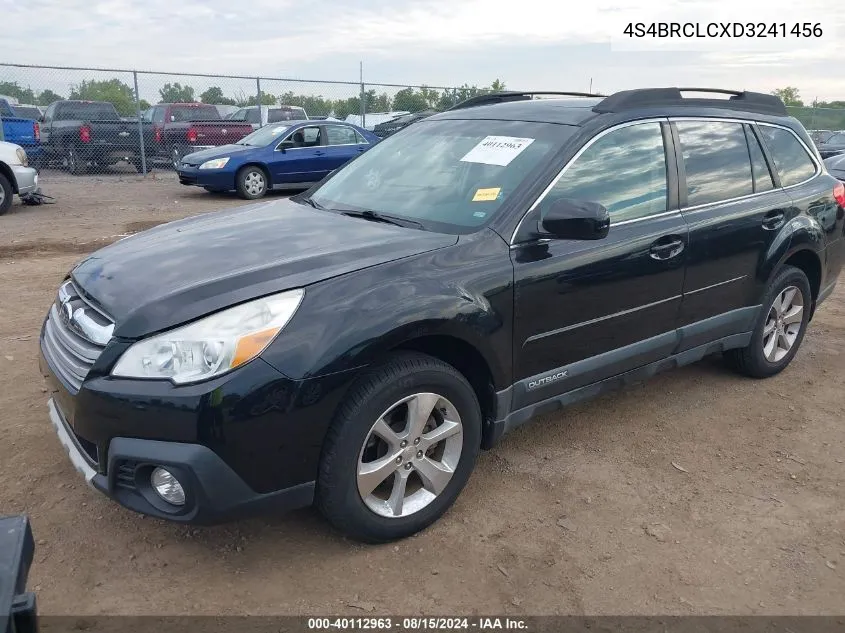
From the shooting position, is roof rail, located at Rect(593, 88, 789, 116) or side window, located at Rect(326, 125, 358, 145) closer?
roof rail, located at Rect(593, 88, 789, 116)

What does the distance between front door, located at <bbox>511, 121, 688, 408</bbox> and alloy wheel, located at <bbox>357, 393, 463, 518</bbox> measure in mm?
426

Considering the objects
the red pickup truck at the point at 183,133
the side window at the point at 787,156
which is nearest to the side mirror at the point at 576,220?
the side window at the point at 787,156

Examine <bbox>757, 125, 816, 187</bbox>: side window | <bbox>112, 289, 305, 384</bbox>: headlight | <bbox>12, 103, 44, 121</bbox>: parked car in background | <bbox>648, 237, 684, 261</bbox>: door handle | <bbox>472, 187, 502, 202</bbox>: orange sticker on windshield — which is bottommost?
<bbox>112, 289, 305, 384</bbox>: headlight

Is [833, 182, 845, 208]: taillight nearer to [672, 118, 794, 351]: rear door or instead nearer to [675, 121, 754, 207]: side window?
[672, 118, 794, 351]: rear door

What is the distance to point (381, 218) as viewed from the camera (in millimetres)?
3383

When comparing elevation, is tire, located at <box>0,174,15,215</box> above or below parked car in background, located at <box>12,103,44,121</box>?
below

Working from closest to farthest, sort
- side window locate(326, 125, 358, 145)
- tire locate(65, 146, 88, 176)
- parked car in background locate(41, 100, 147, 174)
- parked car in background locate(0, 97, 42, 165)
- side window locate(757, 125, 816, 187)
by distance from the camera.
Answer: side window locate(757, 125, 816, 187), side window locate(326, 125, 358, 145), parked car in background locate(0, 97, 42, 165), parked car in background locate(41, 100, 147, 174), tire locate(65, 146, 88, 176)

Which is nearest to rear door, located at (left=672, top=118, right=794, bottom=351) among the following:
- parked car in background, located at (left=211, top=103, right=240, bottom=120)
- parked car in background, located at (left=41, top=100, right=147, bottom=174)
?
parked car in background, located at (left=41, top=100, right=147, bottom=174)

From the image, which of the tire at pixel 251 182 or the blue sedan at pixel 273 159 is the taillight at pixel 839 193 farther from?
the tire at pixel 251 182

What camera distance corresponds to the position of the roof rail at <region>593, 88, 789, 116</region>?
3648mm

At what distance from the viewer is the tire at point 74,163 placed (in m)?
16.9

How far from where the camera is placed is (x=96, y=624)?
2420 mm

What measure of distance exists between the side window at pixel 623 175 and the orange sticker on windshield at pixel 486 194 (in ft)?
0.81

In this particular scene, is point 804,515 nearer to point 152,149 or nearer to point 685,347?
point 685,347
